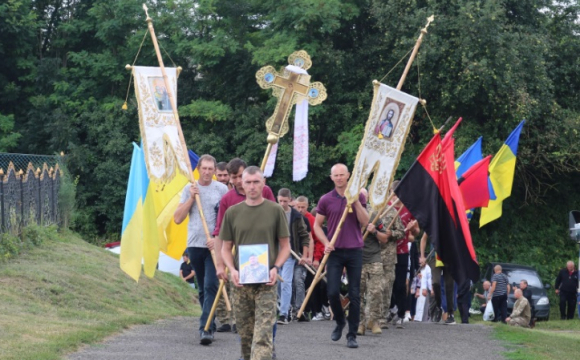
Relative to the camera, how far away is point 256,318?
9641 millimetres

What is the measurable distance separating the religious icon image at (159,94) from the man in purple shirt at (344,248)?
258cm

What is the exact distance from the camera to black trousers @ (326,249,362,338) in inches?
494

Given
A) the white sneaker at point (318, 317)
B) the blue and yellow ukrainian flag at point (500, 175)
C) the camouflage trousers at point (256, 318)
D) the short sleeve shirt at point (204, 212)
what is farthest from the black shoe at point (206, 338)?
the blue and yellow ukrainian flag at point (500, 175)

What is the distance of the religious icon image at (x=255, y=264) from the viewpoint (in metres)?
9.59

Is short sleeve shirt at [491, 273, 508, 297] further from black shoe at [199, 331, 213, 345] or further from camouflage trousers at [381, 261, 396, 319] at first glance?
black shoe at [199, 331, 213, 345]

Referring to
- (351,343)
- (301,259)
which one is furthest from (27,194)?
(351,343)

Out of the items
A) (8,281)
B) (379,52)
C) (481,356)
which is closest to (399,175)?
(379,52)

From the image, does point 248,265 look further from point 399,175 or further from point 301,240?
point 399,175

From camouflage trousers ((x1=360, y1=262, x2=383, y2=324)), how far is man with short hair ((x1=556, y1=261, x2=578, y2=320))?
16545mm

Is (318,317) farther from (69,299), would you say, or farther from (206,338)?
(206,338)

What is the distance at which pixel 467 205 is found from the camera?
17203 millimetres

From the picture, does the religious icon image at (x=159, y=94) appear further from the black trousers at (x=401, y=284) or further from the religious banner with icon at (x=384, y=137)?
the black trousers at (x=401, y=284)

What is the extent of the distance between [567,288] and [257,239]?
71.7 feet

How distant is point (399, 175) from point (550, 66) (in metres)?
6.19
